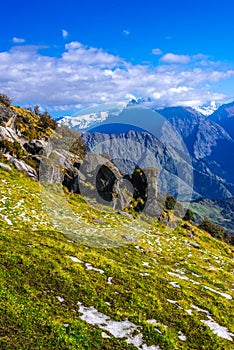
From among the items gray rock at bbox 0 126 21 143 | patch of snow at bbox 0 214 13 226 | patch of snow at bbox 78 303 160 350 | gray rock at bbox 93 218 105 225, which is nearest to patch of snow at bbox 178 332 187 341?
patch of snow at bbox 78 303 160 350

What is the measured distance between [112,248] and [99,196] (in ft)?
86.6

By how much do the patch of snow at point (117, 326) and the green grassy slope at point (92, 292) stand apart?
0.18 meters

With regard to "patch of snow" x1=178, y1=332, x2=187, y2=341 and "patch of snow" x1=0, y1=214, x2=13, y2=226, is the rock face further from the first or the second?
"patch of snow" x1=178, y1=332, x2=187, y2=341

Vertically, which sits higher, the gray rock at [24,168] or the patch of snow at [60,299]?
the gray rock at [24,168]

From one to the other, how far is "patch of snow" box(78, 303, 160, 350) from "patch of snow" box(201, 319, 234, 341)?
18.4 ft

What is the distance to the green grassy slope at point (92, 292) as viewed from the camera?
1530 cm

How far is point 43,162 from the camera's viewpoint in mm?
58031

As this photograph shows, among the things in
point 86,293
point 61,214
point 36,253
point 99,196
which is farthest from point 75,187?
point 86,293

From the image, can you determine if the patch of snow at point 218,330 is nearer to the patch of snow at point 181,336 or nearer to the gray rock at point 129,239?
the patch of snow at point 181,336

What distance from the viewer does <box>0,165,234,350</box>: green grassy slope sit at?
15305 millimetres

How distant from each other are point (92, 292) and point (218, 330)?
8.76 meters

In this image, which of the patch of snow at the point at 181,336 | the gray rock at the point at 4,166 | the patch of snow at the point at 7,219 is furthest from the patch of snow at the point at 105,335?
the gray rock at the point at 4,166

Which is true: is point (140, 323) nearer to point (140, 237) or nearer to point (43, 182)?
point (140, 237)

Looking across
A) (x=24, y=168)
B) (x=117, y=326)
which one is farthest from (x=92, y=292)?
(x=24, y=168)
